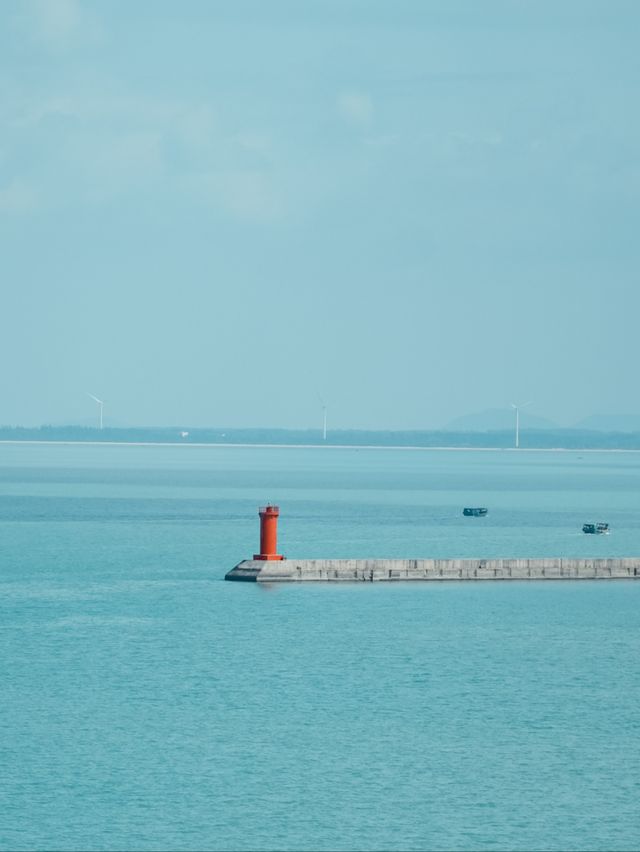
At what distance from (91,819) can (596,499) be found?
135m

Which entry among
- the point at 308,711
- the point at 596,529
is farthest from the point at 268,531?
the point at 596,529

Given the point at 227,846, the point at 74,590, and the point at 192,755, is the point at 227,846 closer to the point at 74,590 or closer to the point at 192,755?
the point at 192,755

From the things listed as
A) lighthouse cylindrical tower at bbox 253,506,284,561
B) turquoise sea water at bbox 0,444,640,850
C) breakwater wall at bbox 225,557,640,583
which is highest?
lighthouse cylindrical tower at bbox 253,506,284,561

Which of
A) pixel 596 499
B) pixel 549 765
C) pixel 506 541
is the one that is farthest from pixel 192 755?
pixel 596 499

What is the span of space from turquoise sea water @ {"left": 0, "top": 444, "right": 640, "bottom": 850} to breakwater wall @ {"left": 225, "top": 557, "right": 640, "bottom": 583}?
0.58 m

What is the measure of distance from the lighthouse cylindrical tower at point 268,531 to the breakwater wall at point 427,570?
36 centimetres

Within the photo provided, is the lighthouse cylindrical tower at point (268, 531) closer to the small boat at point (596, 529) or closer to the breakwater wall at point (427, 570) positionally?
the breakwater wall at point (427, 570)

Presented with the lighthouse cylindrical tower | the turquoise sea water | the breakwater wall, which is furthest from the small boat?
the lighthouse cylindrical tower

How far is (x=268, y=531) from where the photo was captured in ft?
227

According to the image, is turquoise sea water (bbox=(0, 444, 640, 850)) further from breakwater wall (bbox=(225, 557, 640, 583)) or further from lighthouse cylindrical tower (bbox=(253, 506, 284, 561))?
lighthouse cylindrical tower (bbox=(253, 506, 284, 561))

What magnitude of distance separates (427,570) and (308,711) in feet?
90.2

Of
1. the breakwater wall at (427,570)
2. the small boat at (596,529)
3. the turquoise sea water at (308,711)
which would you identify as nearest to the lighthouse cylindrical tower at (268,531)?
the breakwater wall at (427,570)

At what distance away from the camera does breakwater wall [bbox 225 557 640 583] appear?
231 feet

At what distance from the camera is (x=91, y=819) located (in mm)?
34438
